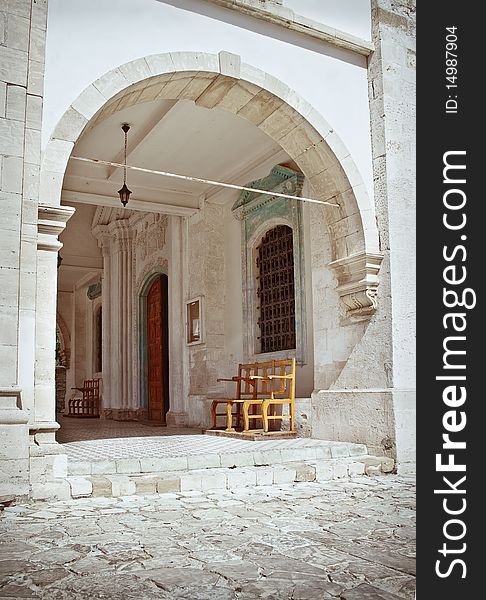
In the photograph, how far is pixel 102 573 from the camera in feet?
9.23

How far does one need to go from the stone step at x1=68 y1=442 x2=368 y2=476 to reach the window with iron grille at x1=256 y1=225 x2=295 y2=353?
2.51m

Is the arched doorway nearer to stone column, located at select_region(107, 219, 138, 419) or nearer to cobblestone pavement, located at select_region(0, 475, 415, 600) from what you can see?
stone column, located at select_region(107, 219, 138, 419)

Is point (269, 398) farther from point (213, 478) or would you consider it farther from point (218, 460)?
point (213, 478)

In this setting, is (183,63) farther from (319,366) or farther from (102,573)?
(102,573)

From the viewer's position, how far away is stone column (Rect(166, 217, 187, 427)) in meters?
10.4

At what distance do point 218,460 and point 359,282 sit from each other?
2194 millimetres

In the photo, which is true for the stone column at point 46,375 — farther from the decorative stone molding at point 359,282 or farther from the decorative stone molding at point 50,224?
the decorative stone molding at point 359,282

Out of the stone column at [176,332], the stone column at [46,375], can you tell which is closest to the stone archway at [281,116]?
the stone column at [46,375]

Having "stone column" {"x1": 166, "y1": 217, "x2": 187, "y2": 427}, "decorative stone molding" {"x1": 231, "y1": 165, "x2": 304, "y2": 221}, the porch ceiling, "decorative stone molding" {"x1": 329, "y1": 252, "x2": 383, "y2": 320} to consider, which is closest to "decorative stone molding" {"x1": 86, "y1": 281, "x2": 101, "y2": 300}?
"stone column" {"x1": 166, "y1": 217, "x2": 187, "y2": 427}

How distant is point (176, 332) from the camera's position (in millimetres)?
10656

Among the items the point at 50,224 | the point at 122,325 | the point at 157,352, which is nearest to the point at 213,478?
the point at 50,224

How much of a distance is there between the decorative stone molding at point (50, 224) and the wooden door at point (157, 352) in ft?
22.4

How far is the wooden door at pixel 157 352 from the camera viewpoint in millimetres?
11555

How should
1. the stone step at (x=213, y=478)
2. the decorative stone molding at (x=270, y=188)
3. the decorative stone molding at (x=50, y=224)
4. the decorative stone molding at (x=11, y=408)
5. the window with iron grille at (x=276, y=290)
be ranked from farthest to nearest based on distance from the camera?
the window with iron grille at (x=276, y=290) < the decorative stone molding at (x=270, y=188) < the decorative stone molding at (x=50, y=224) < the stone step at (x=213, y=478) < the decorative stone molding at (x=11, y=408)
